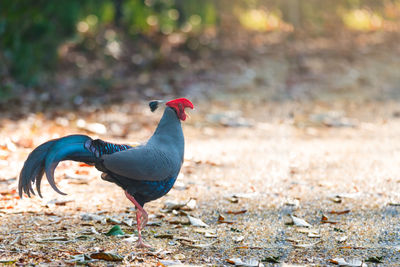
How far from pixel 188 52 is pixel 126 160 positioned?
616 cm

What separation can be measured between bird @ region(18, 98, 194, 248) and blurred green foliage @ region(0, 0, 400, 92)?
4.11 meters

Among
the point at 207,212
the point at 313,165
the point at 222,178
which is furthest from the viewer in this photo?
the point at 313,165

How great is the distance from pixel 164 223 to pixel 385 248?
121 cm

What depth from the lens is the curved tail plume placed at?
265 centimetres

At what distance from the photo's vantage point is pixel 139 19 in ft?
28.4

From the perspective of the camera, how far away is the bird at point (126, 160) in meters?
2.68

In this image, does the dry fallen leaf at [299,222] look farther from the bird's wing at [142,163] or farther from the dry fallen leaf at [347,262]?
the bird's wing at [142,163]

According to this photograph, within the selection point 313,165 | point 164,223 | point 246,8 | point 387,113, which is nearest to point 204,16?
point 246,8

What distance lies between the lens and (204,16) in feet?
28.3

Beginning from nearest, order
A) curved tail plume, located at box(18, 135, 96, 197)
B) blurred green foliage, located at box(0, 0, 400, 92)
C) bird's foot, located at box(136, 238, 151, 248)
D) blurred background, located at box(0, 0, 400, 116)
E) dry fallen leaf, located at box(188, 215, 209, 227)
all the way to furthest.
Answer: curved tail plume, located at box(18, 135, 96, 197)
bird's foot, located at box(136, 238, 151, 248)
dry fallen leaf, located at box(188, 215, 209, 227)
blurred green foliage, located at box(0, 0, 400, 92)
blurred background, located at box(0, 0, 400, 116)

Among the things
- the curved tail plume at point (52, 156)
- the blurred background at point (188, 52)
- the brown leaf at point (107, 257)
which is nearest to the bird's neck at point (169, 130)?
the curved tail plume at point (52, 156)

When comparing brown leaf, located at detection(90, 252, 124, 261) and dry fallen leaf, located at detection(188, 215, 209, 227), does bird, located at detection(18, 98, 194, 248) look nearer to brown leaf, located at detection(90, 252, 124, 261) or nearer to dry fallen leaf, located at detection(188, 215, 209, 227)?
brown leaf, located at detection(90, 252, 124, 261)

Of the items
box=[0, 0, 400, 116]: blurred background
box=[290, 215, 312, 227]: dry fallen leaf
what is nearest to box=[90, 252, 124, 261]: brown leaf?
box=[290, 215, 312, 227]: dry fallen leaf

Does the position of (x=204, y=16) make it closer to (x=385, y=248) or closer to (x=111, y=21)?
(x=111, y=21)
